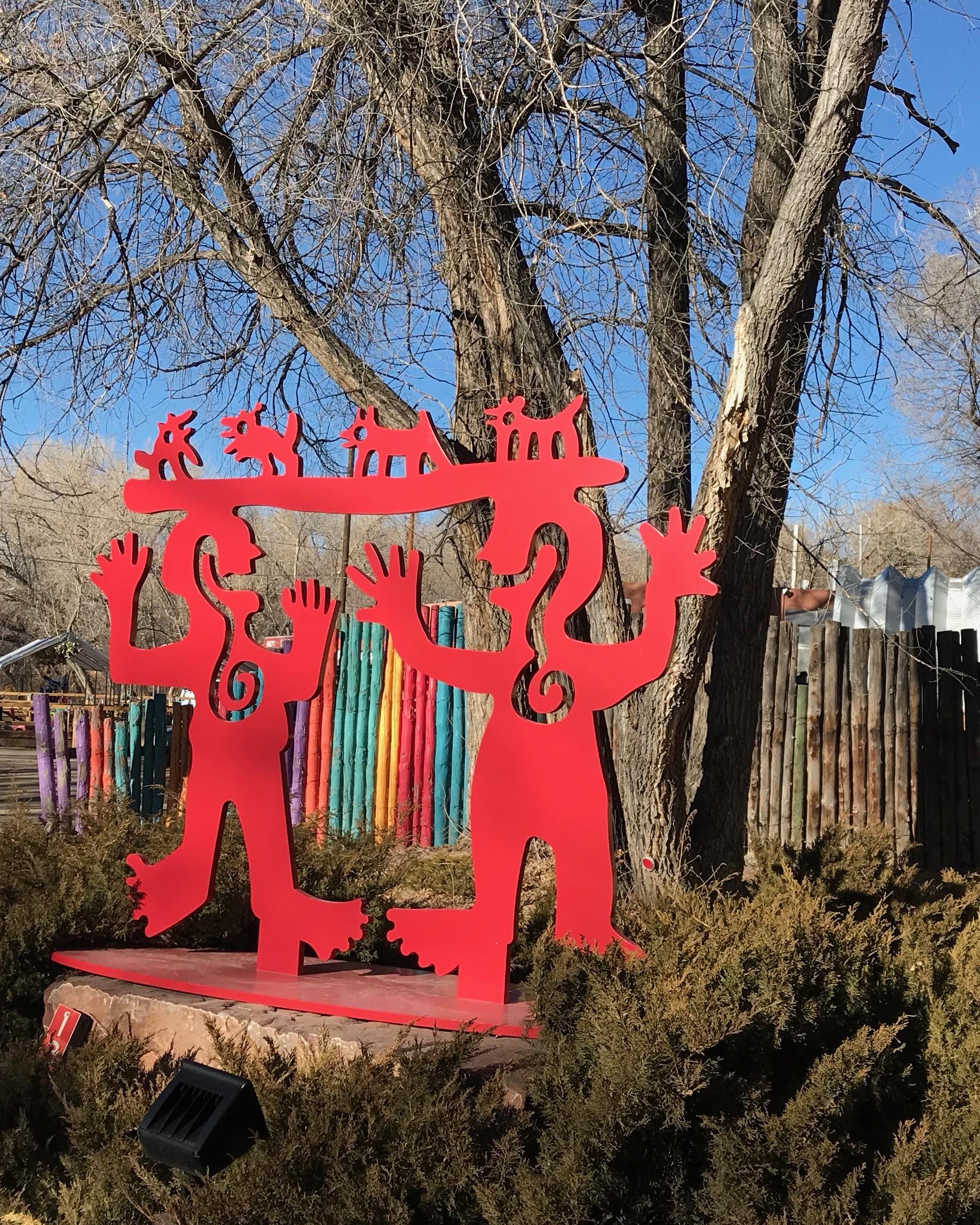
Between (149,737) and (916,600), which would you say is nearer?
(149,737)

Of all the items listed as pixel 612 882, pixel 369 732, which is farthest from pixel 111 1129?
pixel 369 732

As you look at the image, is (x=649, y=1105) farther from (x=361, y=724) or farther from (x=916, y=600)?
(x=916, y=600)

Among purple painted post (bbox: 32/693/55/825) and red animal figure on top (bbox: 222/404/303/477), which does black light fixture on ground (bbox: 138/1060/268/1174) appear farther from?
purple painted post (bbox: 32/693/55/825)

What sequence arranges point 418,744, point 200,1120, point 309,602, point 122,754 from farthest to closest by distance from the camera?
1. point 122,754
2. point 418,744
3. point 309,602
4. point 200,1120

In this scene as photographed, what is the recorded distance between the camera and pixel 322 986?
3.96 meters

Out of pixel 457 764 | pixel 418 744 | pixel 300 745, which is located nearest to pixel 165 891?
pixel 457 764

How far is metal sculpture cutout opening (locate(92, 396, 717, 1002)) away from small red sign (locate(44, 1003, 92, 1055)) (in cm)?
53

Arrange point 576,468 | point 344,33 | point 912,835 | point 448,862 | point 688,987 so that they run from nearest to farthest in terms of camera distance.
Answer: point 688,987 → point 576,468 → point 344,33 → point 448,862 → point 912,835

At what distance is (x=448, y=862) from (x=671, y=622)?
2.92 m

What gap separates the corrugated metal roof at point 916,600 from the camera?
1194cm

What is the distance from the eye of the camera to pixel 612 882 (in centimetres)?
358

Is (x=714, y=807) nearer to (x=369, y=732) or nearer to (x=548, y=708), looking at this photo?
(x=548, y=708)

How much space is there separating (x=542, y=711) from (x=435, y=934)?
2.92ft

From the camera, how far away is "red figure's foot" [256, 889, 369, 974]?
405 cm
